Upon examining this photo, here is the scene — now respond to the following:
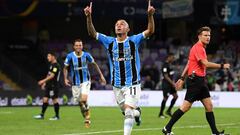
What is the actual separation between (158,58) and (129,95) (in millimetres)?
25919

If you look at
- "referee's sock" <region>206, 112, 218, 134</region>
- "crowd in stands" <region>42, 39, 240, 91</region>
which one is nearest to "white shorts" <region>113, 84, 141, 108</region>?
"referee's sock" <region>206, 112, 218, 134</region>

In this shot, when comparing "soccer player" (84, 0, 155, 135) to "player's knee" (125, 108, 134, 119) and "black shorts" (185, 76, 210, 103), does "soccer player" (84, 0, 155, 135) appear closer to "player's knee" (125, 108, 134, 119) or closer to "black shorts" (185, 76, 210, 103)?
"player's knee" (125, 108, 134, 119)

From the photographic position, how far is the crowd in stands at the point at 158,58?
35812 mm

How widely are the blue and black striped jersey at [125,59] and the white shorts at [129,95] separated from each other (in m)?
0.10

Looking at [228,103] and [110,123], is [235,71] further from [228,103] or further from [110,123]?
[110,123]

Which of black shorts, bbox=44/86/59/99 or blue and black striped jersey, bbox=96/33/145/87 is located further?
black shorts, bbox=44/86/59/99

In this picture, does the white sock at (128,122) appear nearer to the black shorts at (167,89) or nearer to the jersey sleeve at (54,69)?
the jersey sleeve at (54,69)

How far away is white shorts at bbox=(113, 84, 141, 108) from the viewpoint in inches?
539

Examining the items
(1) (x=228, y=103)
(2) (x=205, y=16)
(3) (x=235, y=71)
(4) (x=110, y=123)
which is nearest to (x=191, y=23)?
(2) (x=205, y=16)

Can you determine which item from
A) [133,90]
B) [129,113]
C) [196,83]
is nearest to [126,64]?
[133,90]

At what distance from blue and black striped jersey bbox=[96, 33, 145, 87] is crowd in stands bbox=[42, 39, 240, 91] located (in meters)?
21.5

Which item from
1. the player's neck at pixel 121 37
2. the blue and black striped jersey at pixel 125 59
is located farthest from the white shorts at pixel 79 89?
the player's neck at pixel 121 37

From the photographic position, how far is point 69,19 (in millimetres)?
41750

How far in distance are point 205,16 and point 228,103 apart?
871 centimetres
